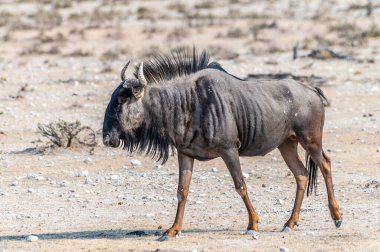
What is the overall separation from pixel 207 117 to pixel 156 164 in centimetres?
378

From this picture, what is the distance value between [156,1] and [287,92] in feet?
108

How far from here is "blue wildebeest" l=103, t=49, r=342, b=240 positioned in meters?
8.89

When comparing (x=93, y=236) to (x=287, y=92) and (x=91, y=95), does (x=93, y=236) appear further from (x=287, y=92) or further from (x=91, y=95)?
(x=91, y=95)

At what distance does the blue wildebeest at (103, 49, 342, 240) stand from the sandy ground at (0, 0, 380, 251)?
594 mm

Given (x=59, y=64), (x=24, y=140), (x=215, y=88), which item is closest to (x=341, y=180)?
(x=215, y=88)

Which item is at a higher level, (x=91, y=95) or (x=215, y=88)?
(x=215, y=88)

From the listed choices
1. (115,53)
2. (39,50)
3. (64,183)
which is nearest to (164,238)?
(64,183)

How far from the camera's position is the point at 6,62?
78.3 ft

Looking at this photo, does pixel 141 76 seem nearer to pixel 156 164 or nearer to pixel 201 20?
pixel 156 164

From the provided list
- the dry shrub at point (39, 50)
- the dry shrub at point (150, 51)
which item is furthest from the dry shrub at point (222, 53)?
the dry shrub at point (39, 50)

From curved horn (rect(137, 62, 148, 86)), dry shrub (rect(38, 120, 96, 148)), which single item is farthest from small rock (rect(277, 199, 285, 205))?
dry shrub (rect(38, 120, 96, 148))

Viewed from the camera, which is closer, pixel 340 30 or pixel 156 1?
pixel 340 30

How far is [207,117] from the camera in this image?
8.88m

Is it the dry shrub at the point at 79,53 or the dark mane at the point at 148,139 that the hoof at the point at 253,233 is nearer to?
the dark mane at the point at 148,139
